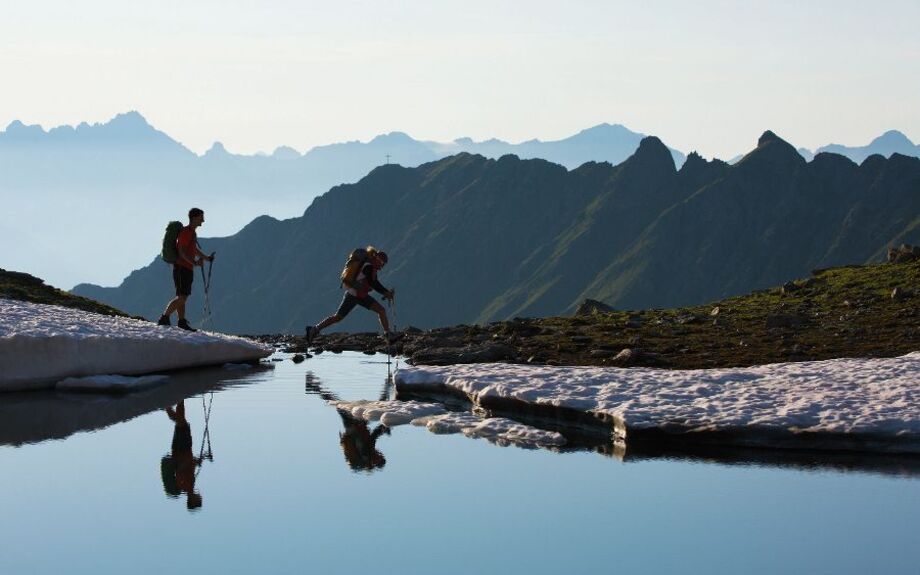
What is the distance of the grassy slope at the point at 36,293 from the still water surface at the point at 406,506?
22.3 meters

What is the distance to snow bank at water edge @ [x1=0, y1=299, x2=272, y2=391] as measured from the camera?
2517cm

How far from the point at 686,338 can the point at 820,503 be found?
827 inches

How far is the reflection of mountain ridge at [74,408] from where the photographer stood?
19917 millimetres

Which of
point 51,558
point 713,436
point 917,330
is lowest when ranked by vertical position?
point 51,558

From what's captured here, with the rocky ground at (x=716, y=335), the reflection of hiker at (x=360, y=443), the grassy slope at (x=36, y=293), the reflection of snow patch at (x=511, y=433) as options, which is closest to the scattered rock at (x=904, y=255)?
the rocky ground at (x=716, y=335)

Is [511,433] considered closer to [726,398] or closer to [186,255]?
[726,398]

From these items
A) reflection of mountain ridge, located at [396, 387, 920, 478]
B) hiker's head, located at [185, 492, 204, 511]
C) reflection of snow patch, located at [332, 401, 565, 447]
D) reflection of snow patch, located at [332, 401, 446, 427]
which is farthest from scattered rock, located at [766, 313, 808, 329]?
hiker's head, located at [185, 492, 204, 511]

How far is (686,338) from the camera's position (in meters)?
35.6

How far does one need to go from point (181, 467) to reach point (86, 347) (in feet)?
34.0

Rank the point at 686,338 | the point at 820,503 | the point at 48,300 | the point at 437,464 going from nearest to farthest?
1. the point at 820,503
2. the point at 437,464
3. the point at 686,338
4. the point at 48,300

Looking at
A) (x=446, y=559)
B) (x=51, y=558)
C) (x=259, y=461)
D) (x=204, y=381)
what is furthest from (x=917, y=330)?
(x=51, y=558)

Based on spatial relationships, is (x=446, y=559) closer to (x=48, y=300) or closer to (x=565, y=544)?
(x=565, y=544)

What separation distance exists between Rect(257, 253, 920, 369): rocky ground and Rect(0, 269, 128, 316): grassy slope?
23.3 feet

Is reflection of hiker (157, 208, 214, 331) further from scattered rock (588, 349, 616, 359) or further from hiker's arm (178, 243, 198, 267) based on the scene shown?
scattered rock (588, 349, 616, 359)
